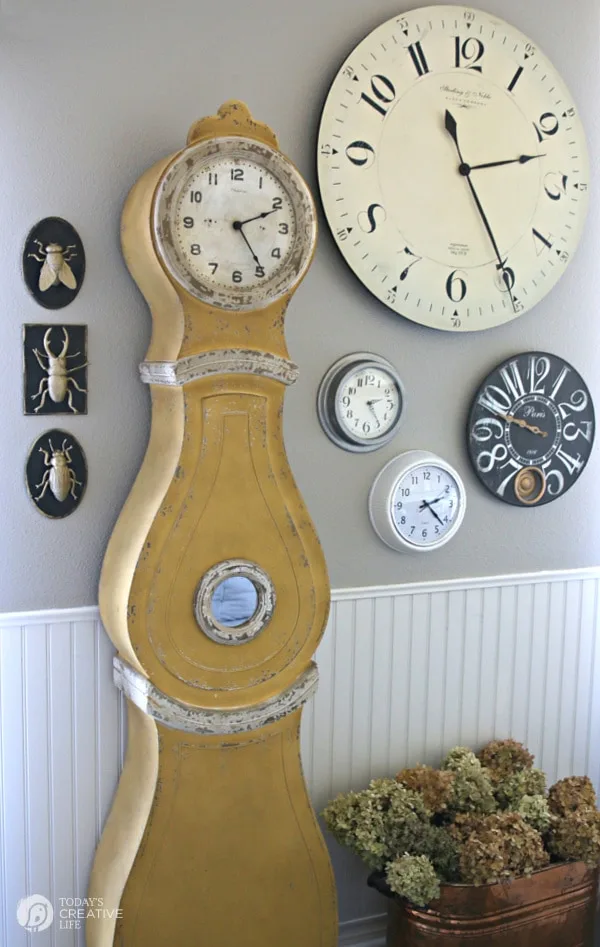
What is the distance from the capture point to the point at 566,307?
2855mm

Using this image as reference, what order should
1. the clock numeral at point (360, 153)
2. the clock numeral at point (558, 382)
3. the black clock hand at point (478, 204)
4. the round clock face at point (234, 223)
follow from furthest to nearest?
the clock numeral at point (558, 382) → the black clock hand at point (478, 204) → the clock numeral at point (360, 153) → the round clock face at point (234, 223)

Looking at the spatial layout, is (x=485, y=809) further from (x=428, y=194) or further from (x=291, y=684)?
(x=428, y=194)

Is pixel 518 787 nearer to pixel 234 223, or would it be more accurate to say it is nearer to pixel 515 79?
pixel 234 223

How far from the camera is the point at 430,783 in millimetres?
2551

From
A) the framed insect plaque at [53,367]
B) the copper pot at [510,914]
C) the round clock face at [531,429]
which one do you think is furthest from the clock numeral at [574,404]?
the framed insect plaque at [53,367]

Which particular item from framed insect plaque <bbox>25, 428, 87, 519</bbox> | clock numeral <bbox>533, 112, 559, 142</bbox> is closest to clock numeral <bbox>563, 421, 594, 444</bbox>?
clock numeral <bbox>533, 112, 559, 142</bbox>

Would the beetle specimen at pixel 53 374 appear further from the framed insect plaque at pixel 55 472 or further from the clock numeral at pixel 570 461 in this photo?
the clock numeral at pixel 570 461

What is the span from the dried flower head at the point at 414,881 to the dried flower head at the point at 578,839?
1.17 ft

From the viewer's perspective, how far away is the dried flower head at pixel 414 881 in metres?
2.34

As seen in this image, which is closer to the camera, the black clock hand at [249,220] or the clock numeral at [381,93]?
the black clock hand at [249,220]

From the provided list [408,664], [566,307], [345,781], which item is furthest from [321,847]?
[566,307]

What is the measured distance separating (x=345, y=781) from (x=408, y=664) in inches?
13.0

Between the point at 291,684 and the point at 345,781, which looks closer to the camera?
the point at 291,684

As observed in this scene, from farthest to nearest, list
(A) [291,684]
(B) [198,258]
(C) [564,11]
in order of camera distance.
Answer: (C) [564,11] < (A) [291,684] < (B) [198,258]
